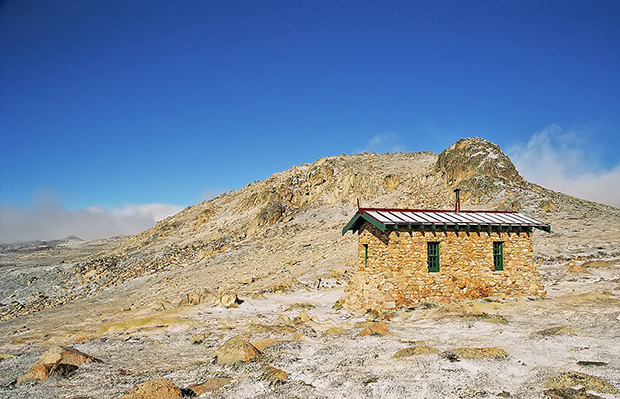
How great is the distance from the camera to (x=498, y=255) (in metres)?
19.4

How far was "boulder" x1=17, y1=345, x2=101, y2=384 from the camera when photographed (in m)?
10.5

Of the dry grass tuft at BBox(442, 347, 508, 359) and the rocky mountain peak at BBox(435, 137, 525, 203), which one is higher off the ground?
the rocky mountain peak at BBox(435, 137, 525, 203)

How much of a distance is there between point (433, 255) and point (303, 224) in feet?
121

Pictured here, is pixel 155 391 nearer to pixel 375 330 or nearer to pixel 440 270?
pixel 375 330

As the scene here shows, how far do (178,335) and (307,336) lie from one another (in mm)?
5767

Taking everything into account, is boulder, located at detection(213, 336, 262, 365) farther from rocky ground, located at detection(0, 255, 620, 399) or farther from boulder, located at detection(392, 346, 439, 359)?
boulder, located at detection(392, 346, 439, 359)

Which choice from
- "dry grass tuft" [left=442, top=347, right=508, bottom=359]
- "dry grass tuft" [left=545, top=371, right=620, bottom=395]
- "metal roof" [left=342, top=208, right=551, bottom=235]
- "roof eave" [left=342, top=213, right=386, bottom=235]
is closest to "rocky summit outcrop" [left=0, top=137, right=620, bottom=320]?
"roof eave" [left=342, top=213, right=386, bottom=235]

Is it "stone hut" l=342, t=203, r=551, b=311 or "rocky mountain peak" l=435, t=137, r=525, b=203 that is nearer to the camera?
"stone hut" l=342, t=203, r=551, b=311

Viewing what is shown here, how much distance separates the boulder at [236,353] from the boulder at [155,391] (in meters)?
2.68

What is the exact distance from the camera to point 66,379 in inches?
418

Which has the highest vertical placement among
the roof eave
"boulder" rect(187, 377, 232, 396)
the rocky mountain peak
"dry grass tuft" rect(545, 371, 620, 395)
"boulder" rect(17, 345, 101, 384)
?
the rocky mountain peak

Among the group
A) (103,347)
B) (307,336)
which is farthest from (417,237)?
(103,347)

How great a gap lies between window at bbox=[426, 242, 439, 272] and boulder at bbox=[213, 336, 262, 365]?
982 cm

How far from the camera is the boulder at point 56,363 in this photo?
10.5m
